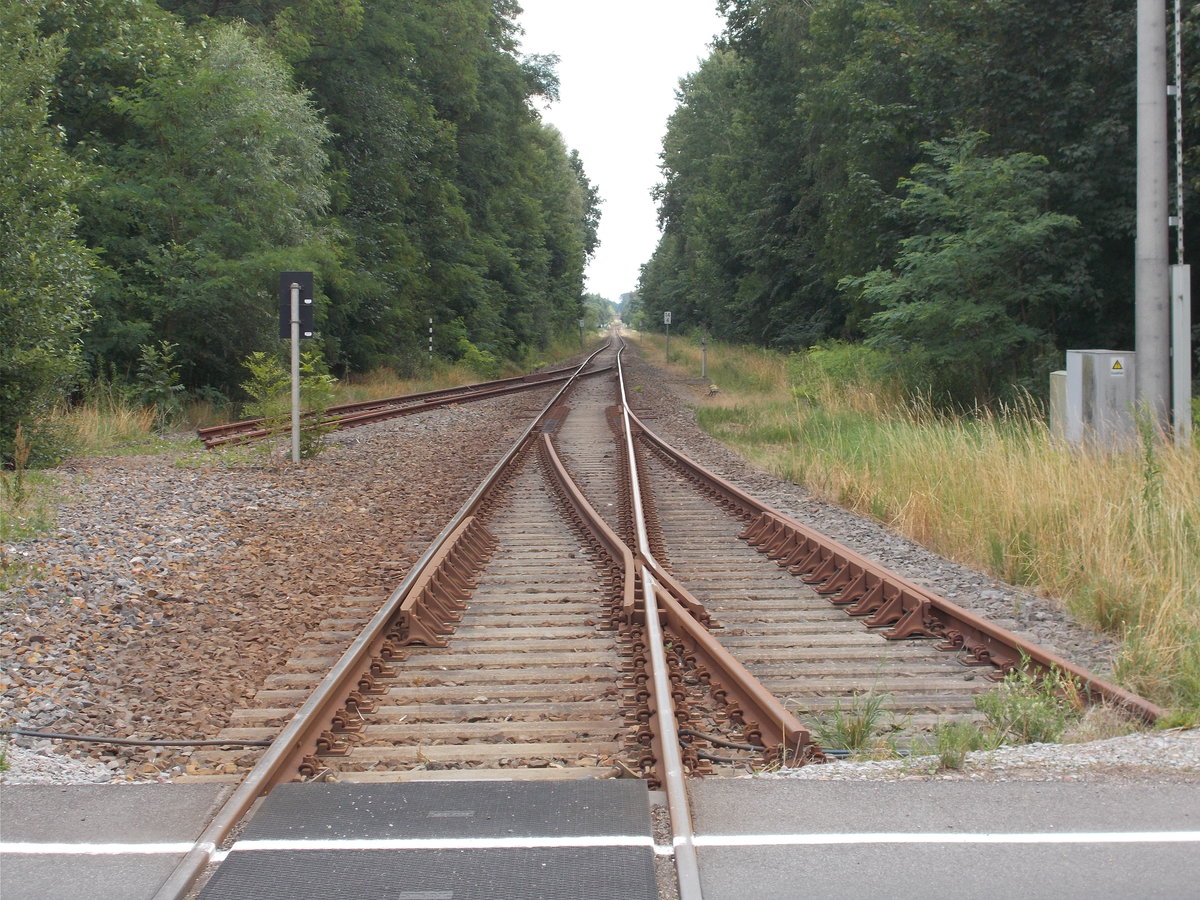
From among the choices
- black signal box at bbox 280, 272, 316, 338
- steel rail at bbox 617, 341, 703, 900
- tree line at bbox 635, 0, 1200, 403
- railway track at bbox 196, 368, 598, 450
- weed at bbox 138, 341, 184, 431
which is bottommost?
steel rail at bbox 617, 341, 703, 900

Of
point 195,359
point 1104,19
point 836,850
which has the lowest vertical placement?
point 836,850

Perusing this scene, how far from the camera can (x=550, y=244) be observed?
76250 mm

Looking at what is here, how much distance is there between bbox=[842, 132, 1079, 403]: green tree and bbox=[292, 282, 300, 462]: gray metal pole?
31.3ft

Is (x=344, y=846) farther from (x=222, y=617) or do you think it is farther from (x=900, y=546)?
(x=900, y=546)

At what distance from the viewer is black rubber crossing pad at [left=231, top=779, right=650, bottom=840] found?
3727mm

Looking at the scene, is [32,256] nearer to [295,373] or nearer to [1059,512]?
[295,373]

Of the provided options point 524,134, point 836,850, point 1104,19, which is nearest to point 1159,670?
point 836,850

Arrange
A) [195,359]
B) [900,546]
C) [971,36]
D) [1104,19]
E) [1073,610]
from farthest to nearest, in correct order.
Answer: [195,359]
[971,36]
[1104,19]
[900,546]
[1073,610]

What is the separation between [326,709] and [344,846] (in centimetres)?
151

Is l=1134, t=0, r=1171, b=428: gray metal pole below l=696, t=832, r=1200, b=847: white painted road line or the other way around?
the other way around

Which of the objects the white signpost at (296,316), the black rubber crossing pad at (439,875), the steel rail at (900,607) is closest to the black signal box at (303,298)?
the white signpost at (296,316)

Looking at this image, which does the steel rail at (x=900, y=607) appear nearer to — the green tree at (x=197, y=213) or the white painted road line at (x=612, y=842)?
the white painted road line at (x=612, y=842)

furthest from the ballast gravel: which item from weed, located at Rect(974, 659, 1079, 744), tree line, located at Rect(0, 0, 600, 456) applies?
tree line, located at Rect(0, 0, 600, 456)

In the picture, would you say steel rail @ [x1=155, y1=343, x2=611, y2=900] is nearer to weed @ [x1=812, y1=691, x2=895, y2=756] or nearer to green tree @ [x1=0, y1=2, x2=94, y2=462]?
weed @ [x1=812, y1=691, x2=895, y2=756]
